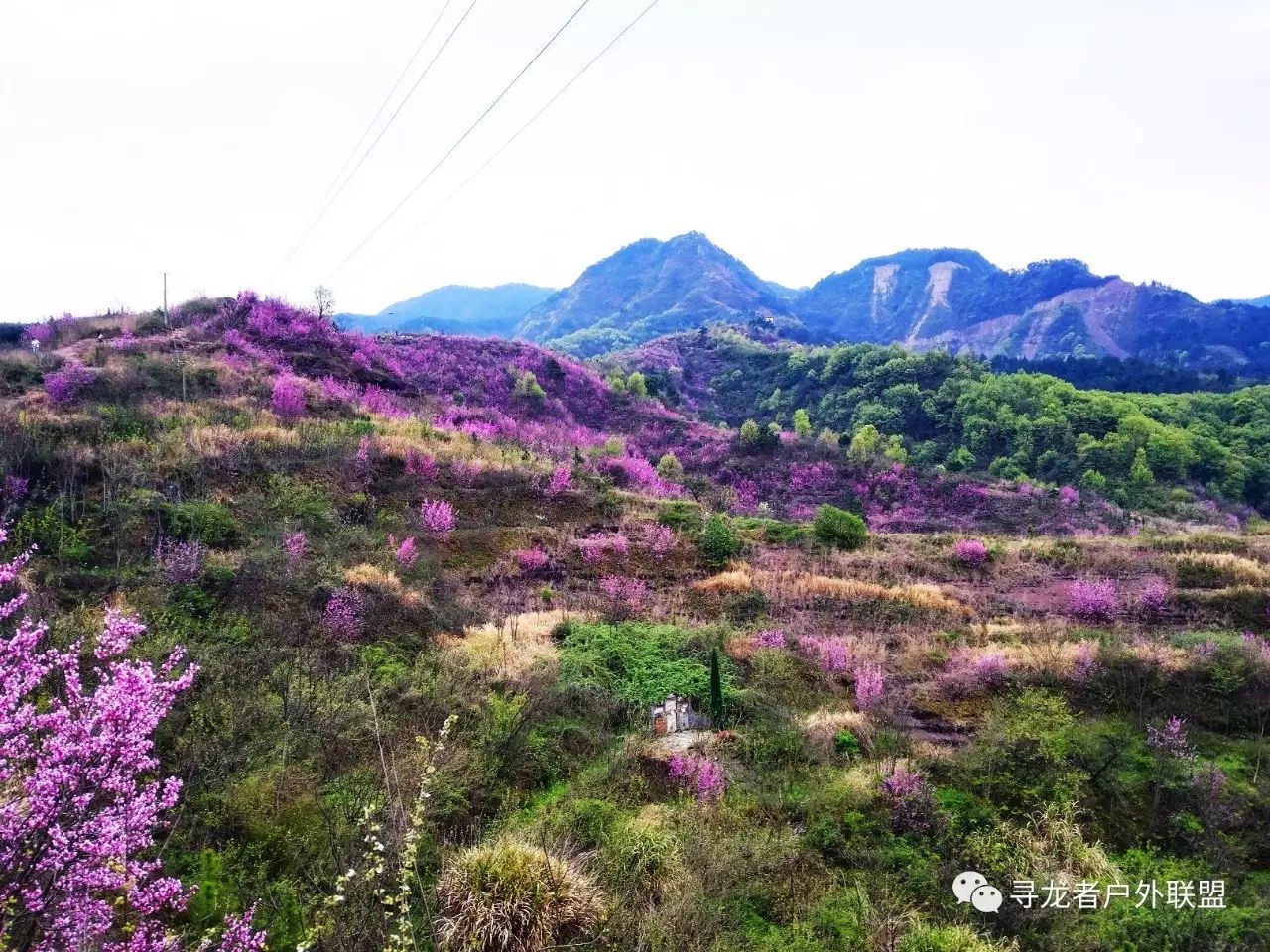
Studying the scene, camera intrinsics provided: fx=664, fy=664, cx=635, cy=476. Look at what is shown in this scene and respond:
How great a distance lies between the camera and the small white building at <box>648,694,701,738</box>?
8.75m

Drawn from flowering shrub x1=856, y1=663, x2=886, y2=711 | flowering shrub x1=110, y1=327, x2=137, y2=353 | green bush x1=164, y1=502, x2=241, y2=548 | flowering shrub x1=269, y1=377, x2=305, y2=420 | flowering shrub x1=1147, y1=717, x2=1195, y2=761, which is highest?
flowering shrub x1=110, y1=327, x2=137, y2=353

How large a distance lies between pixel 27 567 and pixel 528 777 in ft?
27.0

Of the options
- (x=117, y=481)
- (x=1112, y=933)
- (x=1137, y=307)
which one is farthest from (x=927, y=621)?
(x=1137, y=307)

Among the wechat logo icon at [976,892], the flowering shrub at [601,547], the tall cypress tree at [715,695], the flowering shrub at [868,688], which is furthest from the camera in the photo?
the flowering shrub at [601,547]

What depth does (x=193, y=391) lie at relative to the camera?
66.9 ft

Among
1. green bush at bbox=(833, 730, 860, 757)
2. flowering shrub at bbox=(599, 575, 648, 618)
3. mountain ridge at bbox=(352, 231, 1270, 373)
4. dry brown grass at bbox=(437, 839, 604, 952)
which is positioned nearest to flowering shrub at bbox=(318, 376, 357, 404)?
flowering shrub at bbox=(599, 575, 648, 618)

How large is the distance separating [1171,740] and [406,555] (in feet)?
41.1

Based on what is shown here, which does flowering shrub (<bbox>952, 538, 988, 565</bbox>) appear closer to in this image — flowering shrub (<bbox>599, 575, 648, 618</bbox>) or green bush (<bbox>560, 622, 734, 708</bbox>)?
flowering shrub (<bbox>599, 575, 648, 618</bbox>)

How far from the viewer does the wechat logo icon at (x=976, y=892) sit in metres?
5.37

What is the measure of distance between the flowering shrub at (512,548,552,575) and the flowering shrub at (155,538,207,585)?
6.30 meters

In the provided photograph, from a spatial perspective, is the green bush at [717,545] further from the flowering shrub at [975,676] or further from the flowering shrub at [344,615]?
the flowering shrub at [344,615]

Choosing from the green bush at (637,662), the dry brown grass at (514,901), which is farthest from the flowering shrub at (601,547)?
the dry brown grass at (514,901)

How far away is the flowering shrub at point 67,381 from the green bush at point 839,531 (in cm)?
2047

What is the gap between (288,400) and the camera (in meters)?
21.2
